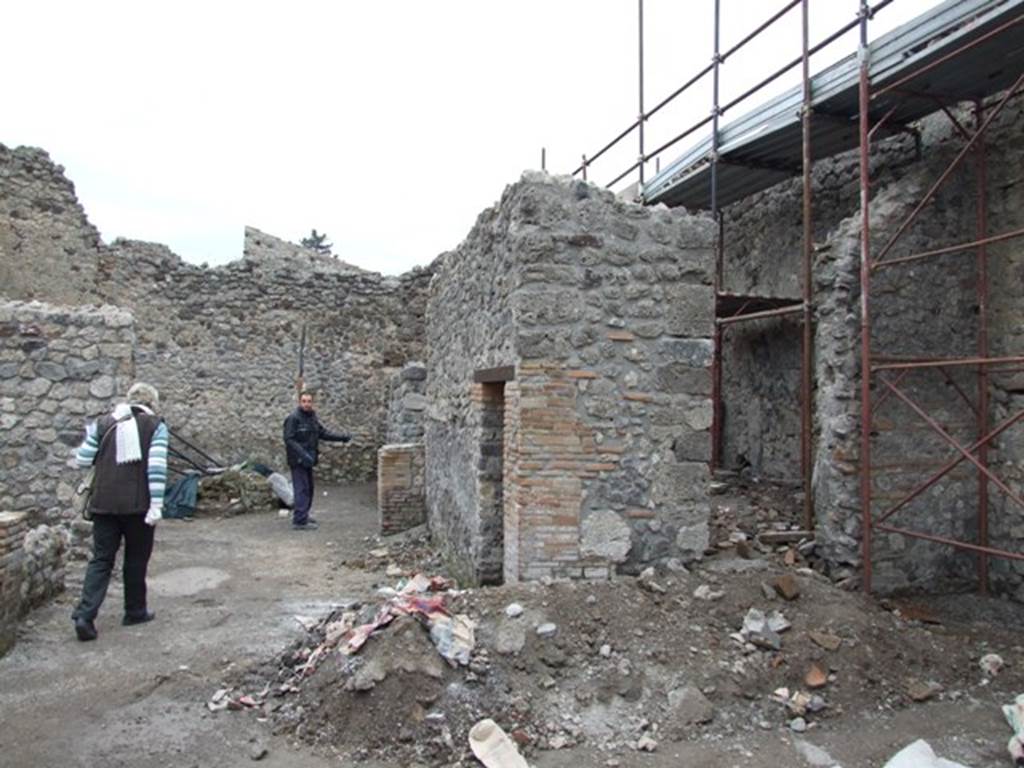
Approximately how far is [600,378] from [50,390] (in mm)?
5589

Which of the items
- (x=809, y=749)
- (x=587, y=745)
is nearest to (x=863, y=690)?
(x=809, y=749)

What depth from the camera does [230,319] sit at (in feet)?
45.2

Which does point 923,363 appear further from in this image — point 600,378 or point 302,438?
point 302,438

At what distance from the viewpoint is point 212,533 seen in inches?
366

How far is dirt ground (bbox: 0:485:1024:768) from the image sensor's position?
146 inches

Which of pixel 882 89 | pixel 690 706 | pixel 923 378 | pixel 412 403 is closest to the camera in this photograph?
pixel 690 706

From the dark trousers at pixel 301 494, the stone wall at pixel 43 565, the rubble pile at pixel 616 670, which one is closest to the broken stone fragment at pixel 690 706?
the rubble pile at pixel 616 670

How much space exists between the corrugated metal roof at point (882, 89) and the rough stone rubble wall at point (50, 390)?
6.54 meters

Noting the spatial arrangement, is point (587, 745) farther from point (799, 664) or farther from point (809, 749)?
point (799, 664)

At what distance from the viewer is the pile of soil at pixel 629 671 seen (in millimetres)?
3816

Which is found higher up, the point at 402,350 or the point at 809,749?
the point at 402,350

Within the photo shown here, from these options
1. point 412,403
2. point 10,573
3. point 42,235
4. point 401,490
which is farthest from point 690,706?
point 42,235

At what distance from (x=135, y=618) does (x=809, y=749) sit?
4.59 metres

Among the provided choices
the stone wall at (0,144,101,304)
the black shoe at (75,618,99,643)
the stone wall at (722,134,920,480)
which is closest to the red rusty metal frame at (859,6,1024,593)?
the stone wall at (722,134,920,480)
